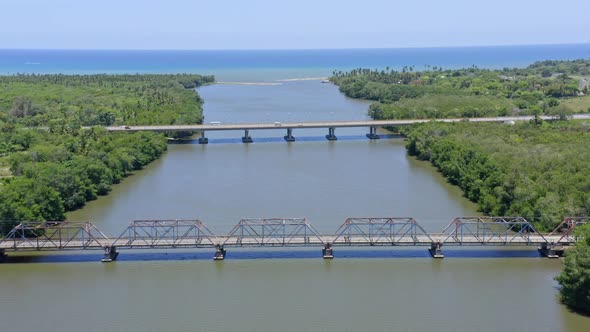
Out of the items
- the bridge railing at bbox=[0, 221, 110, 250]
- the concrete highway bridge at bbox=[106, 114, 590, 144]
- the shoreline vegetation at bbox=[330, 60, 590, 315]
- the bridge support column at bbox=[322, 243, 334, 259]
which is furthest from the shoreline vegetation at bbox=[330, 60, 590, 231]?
the bridge railing at bbox=[0, 221, 110, 250]

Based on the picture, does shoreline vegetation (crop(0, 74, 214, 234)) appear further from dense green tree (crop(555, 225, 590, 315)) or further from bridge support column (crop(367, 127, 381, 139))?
dense green tree (crop(555, 225, 590, 315))

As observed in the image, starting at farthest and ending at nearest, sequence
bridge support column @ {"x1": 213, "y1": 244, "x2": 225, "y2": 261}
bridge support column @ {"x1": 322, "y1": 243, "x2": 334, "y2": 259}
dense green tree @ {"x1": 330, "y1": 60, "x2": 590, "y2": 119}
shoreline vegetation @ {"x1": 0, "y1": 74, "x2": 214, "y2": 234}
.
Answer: dense green tree @ {"x1": 330, "y1": 60, "x2": 590, "y2": 119}
shoreline vegetation @ {"x1": 0, "y1": 74, "x2": 214, "y2": 234}
bridge support column @ {"x1": 322, "y1": 243, "x2": 334, "y2": 259}
bridge support column @ {"x1": 213, "y1": 244, "x2": 225, "y2": 261}

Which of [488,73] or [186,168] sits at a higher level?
[488,73]

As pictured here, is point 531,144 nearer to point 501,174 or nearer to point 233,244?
point 501,174

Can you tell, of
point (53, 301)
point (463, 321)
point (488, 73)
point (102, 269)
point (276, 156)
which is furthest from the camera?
point (488, 73)

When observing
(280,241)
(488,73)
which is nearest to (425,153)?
(280,241)

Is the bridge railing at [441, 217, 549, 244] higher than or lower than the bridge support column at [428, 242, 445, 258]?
higher
